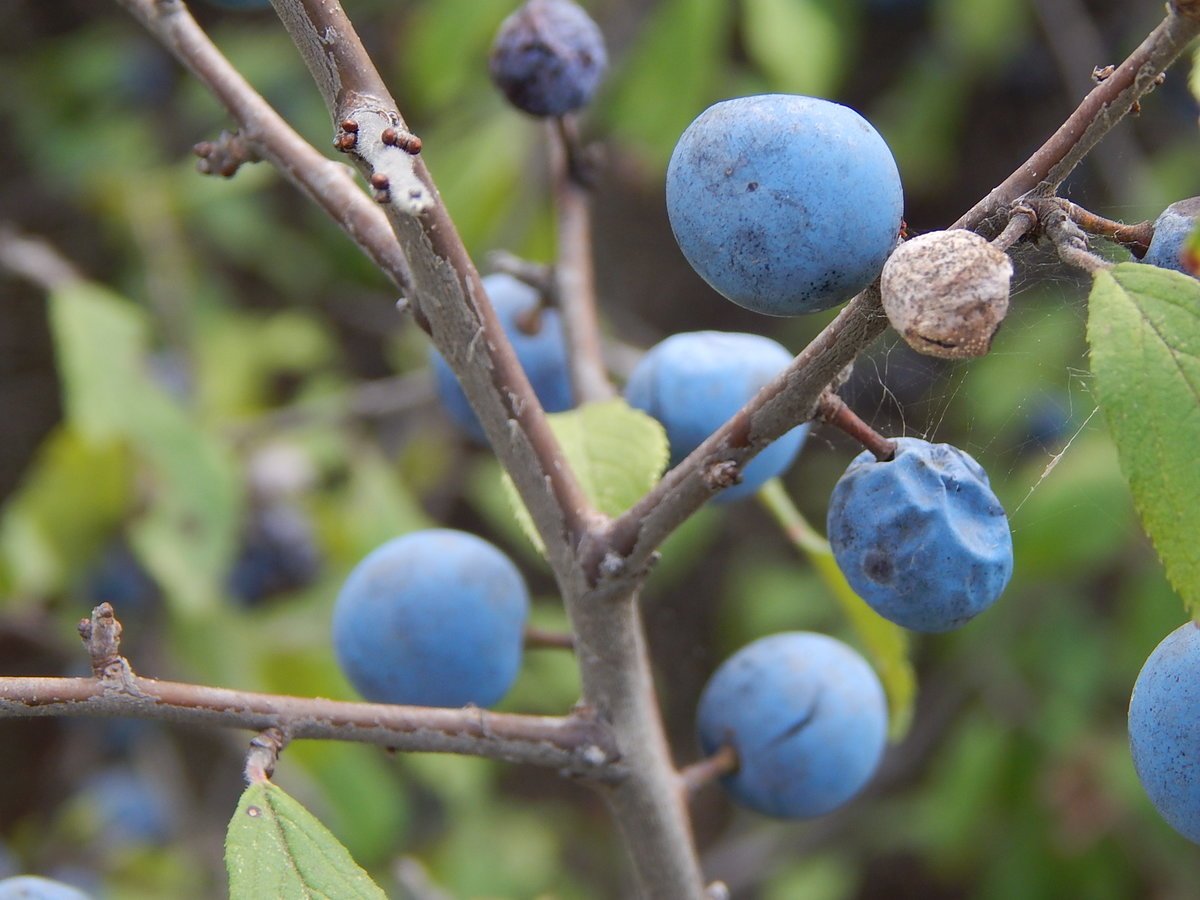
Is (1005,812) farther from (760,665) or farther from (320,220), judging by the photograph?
(320,220)

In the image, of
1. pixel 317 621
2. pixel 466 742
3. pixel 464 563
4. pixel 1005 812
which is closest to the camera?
pixel 466 742

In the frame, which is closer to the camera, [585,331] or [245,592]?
[585,331]

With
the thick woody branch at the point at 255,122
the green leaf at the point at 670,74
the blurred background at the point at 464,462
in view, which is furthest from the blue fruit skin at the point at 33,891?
the green leaf at the point at 670,74

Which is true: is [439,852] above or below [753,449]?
above

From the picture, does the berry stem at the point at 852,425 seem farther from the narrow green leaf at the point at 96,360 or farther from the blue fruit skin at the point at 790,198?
the narrow green leaf at the point at 96,360

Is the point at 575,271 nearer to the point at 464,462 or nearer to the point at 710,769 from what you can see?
the point at 710,769

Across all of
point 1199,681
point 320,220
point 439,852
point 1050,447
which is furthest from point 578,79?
point 320,220

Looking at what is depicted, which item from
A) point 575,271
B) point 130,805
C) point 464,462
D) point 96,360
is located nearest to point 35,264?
point 96,360

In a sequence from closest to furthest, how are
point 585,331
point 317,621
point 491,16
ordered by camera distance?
1. point 585,331
2. point 317,621
3. point 491,16
